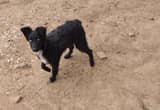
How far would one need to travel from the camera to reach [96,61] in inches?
202

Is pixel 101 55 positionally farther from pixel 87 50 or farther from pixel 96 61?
pixel 87 50

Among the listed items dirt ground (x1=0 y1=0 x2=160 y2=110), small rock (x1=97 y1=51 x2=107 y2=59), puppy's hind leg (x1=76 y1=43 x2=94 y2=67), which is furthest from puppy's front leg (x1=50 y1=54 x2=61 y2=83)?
small rock (x1=97 y1=51 x2=107 y2=59)

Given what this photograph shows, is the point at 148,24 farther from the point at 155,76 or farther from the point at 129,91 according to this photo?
the point at 129,91

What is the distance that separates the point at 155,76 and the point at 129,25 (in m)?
1.39

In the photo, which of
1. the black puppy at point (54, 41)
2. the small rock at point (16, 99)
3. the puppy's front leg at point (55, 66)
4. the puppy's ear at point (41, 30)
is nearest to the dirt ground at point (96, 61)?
the small rock at point (16, 99)

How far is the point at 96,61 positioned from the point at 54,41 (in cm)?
99

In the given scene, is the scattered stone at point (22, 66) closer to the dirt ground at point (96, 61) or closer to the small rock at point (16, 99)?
the dirt ground at point (96, 61)

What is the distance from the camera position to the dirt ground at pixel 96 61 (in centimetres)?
448

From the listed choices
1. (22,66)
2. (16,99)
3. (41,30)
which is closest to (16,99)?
(16,99)

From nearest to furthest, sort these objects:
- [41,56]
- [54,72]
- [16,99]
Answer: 1. [41,56]
2. [16,99]
3. [54,72]

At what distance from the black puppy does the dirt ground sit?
38cm

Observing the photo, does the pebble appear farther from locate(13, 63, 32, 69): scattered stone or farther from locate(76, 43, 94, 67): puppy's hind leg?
locate(76, 43, 94, 67): puppy's hind leg

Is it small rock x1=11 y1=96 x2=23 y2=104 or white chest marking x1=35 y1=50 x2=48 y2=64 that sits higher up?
white chest marking x1=35 y1=50 x2=48 y2=64

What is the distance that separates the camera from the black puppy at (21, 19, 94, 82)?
4.08 metres
